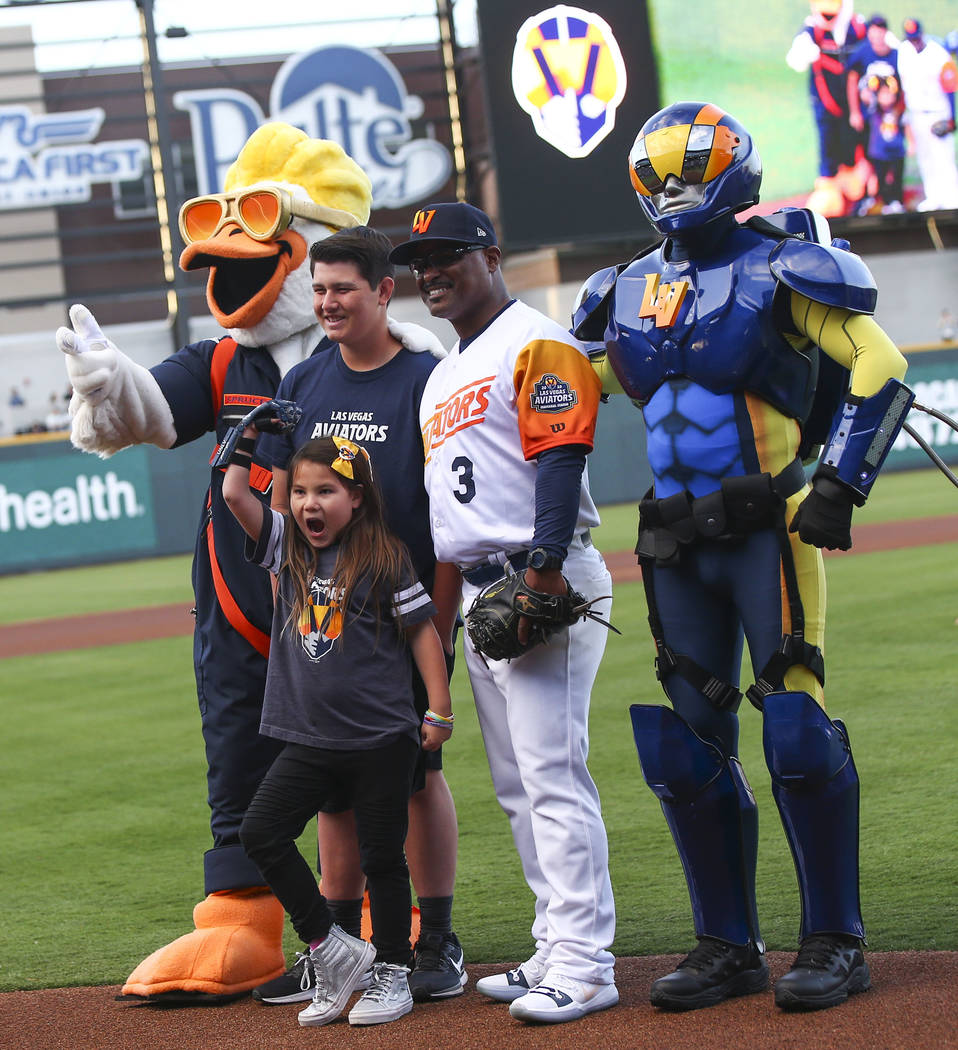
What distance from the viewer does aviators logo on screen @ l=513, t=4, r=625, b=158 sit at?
76.8 ft

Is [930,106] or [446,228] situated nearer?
[446,228]

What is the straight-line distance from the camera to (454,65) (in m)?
25.8

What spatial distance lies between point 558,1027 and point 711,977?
1.22 feet

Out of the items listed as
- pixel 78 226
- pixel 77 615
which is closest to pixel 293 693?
pixel 77 615

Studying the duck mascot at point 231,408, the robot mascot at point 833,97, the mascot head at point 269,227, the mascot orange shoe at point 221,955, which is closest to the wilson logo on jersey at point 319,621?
the duck mascot at point 231,408

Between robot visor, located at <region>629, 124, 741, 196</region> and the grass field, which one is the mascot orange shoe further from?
A: robot visor, located at <region>629, 124, 741, 196</region>

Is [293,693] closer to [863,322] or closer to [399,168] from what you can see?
[863,322]

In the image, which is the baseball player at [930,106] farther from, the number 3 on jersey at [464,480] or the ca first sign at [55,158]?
the number 3 on jersey at [464,480]

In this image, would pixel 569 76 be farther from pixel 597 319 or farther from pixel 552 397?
pixel 552 397

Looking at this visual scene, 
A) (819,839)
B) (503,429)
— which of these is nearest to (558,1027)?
(819,839)

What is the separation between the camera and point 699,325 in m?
3.39

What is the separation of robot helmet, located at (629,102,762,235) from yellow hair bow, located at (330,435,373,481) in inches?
36.4

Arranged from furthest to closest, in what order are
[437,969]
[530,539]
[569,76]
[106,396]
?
[569,76]
[106,396]
[437,969]
[530,539]

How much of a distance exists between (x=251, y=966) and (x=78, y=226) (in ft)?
89.0
